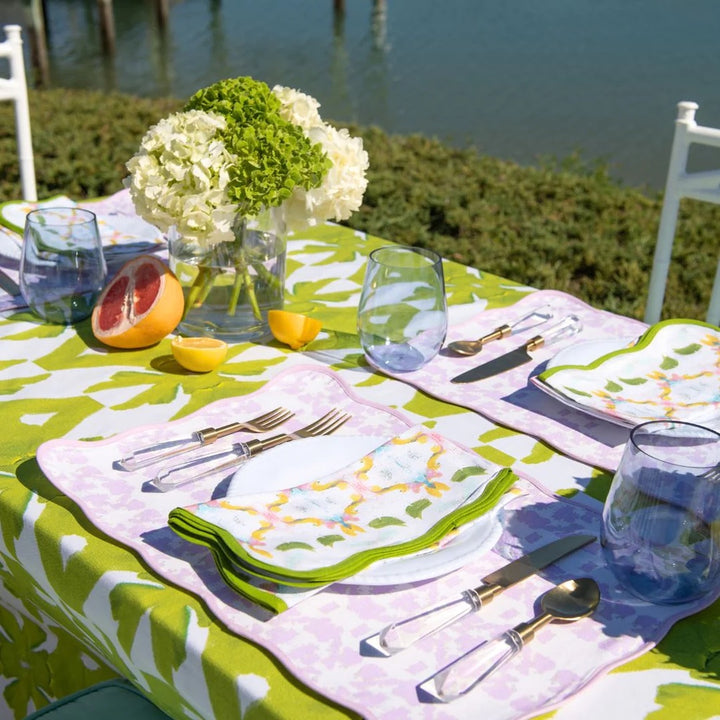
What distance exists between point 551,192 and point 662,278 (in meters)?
2.87

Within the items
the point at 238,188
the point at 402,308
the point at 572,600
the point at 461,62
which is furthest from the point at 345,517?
the point at 461,62

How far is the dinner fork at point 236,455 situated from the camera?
1.08 metres

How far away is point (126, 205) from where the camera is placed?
2055 millimetres

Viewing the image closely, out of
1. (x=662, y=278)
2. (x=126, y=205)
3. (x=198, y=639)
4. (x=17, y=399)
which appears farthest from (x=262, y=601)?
(x=662, y=278)

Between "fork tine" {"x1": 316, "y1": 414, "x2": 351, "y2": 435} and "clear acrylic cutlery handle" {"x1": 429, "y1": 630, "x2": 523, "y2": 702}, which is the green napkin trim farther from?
"fork tine" {"x1": 316, "y1": 414, "x2": 351, "y2": 435}

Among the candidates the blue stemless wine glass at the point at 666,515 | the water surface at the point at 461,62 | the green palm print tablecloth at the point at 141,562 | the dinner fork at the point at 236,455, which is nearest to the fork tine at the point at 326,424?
the dinner fork at the point at 236,455

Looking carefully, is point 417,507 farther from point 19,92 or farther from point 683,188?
point 19,92

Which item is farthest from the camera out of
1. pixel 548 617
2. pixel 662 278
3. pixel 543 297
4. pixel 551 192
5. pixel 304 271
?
pixel 551 192

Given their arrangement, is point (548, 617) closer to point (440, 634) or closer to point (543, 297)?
point (440, 634)

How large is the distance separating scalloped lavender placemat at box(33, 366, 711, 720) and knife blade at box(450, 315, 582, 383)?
0.31 meters

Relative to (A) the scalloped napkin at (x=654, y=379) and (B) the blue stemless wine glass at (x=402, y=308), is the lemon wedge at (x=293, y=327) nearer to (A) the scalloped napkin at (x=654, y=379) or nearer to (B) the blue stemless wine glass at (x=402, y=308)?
(B) the blue stemless wine glass at (x=402, y=308)

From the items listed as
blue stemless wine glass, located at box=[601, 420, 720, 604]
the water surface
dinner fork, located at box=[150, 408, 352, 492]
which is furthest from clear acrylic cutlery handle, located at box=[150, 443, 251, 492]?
the water surface

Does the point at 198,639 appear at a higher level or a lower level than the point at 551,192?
Result: higher

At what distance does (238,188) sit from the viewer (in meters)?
1.33
